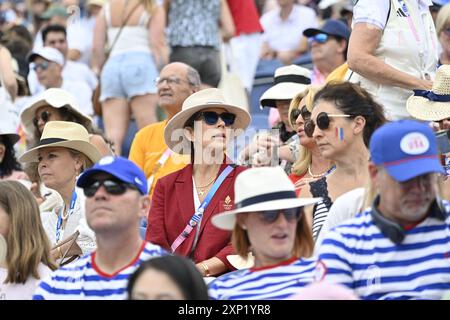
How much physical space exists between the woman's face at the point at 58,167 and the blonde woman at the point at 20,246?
1.55m

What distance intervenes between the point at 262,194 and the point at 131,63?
630cm

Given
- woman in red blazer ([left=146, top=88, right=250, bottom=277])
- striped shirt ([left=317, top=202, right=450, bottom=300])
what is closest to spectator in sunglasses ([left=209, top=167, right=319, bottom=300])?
striped shirt ([left=317, top=202, right=450, bottom=300])

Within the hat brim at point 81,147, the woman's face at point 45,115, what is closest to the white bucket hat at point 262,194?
the hat brim at point 81,147

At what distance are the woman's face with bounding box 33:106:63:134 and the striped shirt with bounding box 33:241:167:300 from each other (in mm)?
4053

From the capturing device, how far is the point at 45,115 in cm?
1000

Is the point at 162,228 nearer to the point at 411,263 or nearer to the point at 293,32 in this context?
the point at 411,263

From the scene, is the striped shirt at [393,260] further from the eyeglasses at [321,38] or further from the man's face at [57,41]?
the man's face at [57,41]

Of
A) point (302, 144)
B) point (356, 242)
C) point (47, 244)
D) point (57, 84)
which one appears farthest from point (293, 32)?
point (356, 242)

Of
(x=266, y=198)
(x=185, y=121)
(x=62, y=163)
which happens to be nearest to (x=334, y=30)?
(x=185, y=121)

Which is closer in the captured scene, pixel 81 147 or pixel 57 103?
pixel 81 147

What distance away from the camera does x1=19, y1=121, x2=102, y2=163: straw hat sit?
28.4ft

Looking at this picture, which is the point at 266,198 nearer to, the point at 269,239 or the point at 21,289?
the point at 269,239
